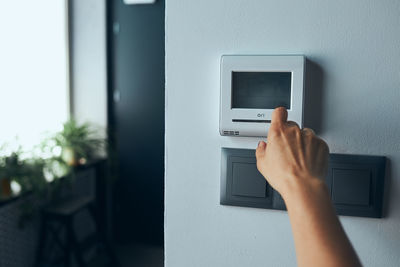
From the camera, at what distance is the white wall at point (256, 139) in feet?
1.86

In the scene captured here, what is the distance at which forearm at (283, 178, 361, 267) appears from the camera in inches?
16.3

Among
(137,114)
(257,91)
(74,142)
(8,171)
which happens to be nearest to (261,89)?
(257,91)

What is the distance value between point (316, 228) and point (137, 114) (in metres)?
2.90

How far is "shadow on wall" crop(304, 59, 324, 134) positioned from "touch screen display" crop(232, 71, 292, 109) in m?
0.04

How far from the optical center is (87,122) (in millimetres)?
3203

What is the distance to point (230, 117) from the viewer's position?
0.60m

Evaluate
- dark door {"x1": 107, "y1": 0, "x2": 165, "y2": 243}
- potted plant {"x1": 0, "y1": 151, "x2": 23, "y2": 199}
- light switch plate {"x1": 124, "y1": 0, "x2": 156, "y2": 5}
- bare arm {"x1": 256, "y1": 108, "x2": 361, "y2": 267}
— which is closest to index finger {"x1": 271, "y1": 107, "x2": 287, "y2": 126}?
bare arm {"x1": 256, "y1": 108, "x2": 361, "y2": 267}

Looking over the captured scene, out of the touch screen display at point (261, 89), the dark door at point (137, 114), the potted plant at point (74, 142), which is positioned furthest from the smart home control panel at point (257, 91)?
the dark door at point (137, 114)

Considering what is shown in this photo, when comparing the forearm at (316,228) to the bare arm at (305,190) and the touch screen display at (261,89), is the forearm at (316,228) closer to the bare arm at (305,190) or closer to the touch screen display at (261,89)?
the bare arm at (305,190)

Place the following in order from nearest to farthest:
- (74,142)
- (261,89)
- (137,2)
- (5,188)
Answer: (261,89) → (5,188) → (74,142) → (137,2)

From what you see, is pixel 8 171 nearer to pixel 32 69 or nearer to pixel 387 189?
pixel 32 69

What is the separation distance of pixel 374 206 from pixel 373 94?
0.55ft

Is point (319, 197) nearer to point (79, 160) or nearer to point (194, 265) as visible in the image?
point (194, 265)

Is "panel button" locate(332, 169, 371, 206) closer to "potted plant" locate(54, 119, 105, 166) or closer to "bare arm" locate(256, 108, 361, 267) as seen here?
"bare arm" locate(256, 108, 361, 267)
